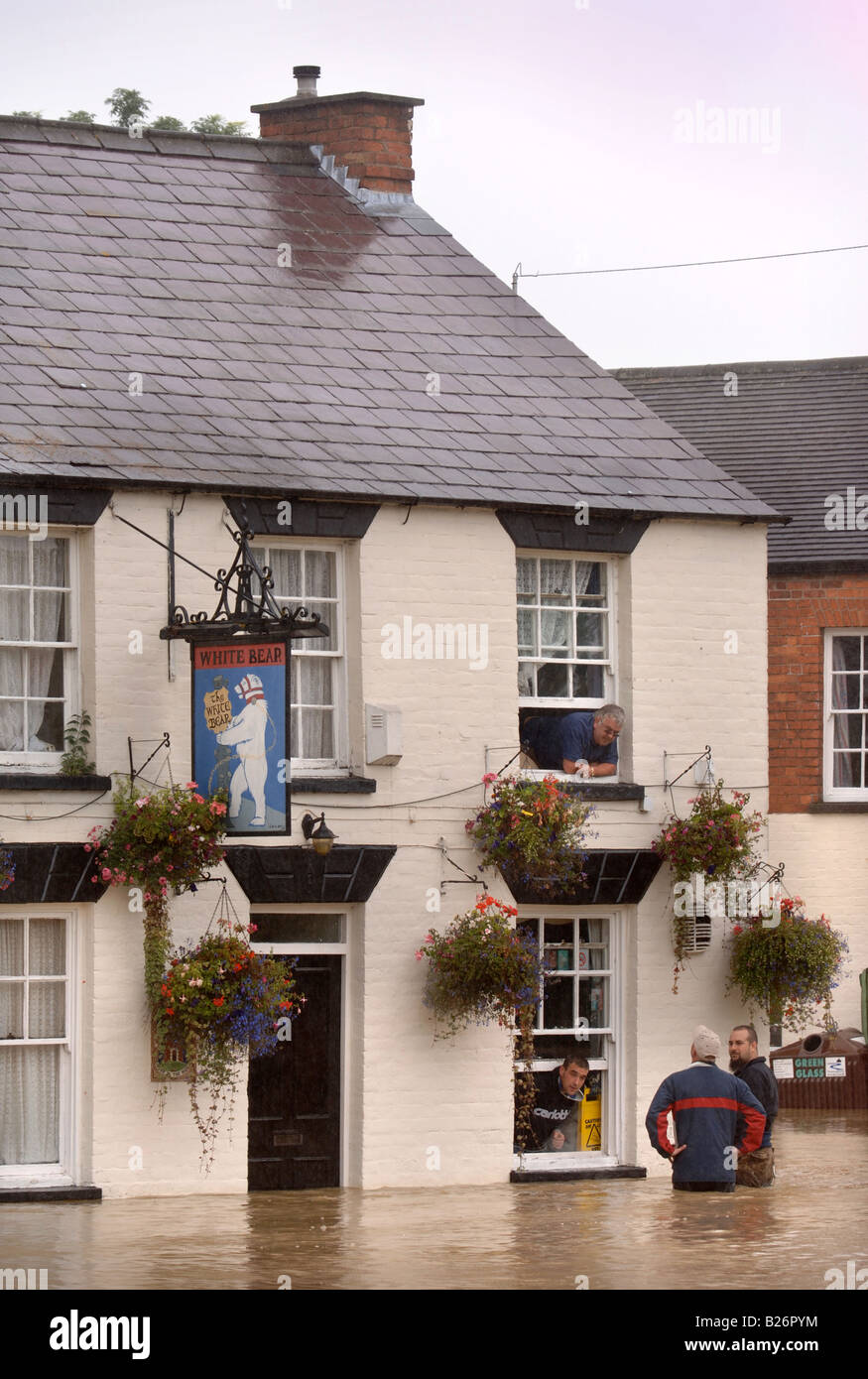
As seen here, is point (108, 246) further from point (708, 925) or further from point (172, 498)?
point (708, 925)

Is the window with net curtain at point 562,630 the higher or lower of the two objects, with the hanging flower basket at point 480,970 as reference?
higher

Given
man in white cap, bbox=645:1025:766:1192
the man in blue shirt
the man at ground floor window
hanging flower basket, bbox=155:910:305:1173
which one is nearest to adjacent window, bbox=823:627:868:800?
the man in blue shirt

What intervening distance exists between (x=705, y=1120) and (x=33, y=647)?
6.05 m

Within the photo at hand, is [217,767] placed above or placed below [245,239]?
below

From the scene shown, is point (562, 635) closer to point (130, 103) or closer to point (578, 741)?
point (578, 741)

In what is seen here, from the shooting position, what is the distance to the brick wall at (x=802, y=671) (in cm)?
2366

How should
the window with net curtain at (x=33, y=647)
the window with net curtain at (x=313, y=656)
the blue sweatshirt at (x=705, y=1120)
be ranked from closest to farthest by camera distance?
the blue sweatshirt at (x=705, y=1120)
the window with net curtain at (x=33, y=647)
the window with net curtain at (x=313, y=656)

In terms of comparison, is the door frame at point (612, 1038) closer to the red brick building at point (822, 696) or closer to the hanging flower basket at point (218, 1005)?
the hanging flower basket at point (218, 1005)

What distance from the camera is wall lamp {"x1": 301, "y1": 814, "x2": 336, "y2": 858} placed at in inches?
688

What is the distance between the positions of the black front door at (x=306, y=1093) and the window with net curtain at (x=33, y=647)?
2.79m

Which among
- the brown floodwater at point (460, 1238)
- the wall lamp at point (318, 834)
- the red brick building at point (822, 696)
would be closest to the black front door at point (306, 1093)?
the brown floodwater at point (460, 1238)
